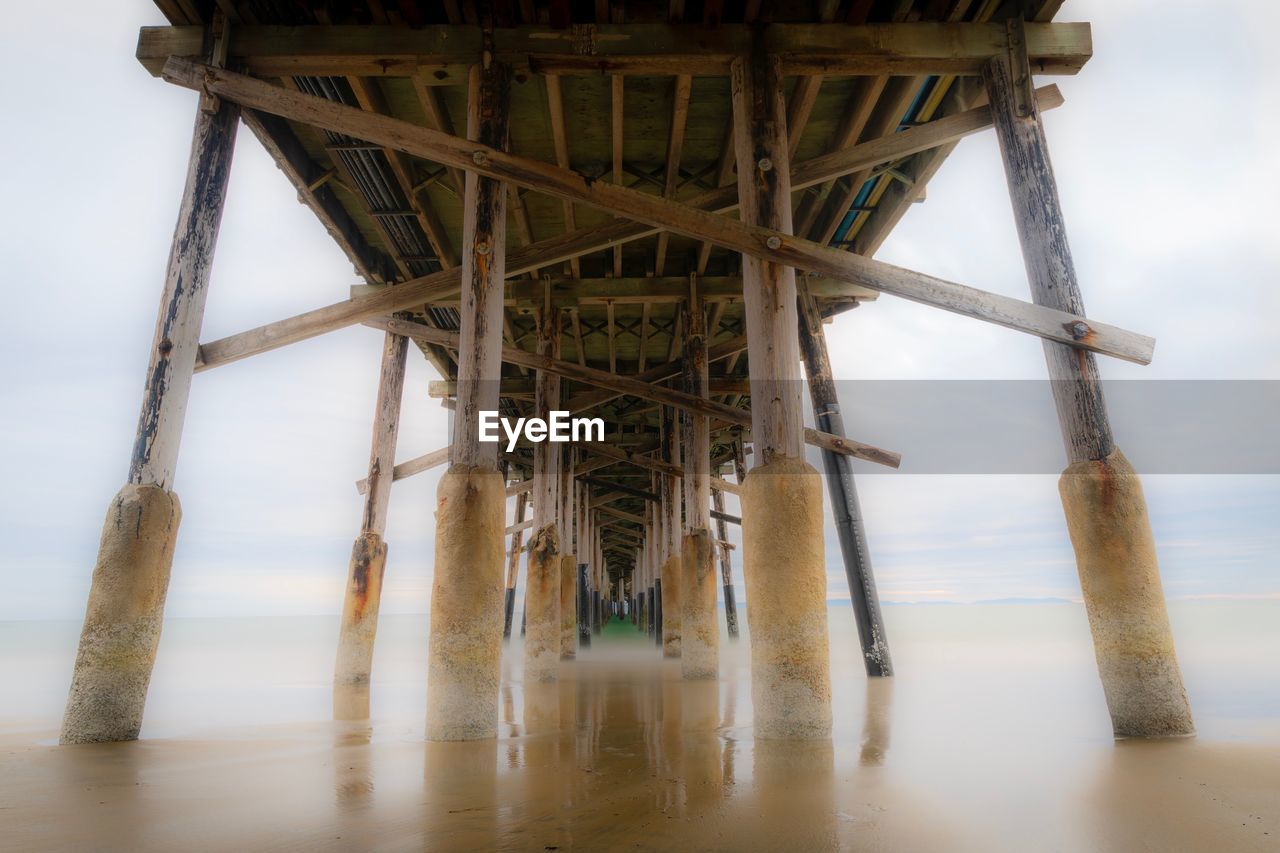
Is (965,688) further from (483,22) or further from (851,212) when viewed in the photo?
(483,22)

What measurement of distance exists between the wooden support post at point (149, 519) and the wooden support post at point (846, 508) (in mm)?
6561

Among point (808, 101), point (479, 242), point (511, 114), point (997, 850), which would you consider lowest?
point (997, 850)

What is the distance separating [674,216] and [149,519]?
402 centimetres

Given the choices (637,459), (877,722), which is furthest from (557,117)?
(637,459)

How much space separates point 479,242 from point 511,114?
2.46 m

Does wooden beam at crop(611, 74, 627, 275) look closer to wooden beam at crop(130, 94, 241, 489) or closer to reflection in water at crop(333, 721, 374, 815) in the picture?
wooden beam at crop(130, 94, 241, 489)

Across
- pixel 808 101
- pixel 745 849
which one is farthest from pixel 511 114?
pixel 745 849

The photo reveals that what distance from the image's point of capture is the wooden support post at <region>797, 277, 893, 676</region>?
27.1 feet

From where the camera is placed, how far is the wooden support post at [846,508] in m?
8.27

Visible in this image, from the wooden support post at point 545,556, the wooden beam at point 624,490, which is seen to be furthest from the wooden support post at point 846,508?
the wooden beam at point 624,490

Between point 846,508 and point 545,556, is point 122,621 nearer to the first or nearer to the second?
point 545,556

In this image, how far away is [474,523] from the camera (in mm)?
4660

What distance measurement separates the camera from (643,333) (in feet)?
37.2

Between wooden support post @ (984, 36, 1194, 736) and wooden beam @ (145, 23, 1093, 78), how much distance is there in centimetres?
105
